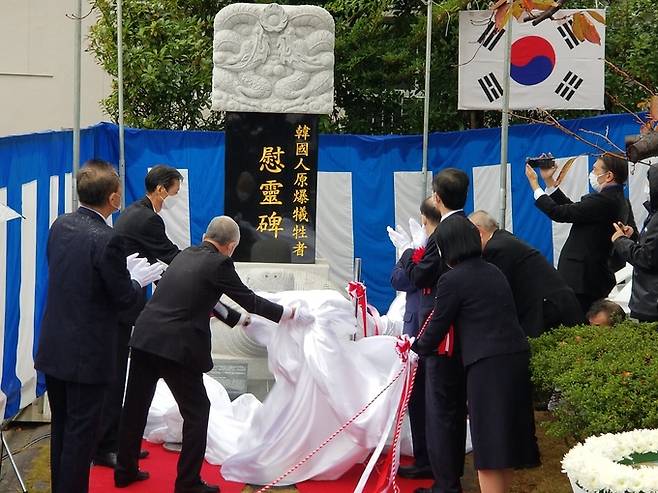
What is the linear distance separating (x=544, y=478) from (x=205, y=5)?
319 inches

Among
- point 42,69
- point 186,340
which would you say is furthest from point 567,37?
point 42,69

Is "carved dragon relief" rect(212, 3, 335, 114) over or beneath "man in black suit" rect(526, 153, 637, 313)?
over

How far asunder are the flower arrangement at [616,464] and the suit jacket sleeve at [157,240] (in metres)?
3.29

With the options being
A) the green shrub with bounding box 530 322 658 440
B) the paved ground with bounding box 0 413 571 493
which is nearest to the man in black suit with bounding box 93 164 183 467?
the paved ground with bounding box 0 413 571 493

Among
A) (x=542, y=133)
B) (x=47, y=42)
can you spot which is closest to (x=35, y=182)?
(x=542, y=133)

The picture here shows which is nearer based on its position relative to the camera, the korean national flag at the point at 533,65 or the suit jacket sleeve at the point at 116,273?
the suit jacket sleeve at the point at 116,273

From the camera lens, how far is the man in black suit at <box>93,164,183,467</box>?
6.17m

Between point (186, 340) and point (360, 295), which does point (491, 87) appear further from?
point (186, 340)

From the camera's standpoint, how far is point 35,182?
7.47 metres

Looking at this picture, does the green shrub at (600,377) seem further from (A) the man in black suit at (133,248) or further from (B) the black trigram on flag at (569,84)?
(B) the black trigram on flag at (569,84)

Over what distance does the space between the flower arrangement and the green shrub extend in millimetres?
335

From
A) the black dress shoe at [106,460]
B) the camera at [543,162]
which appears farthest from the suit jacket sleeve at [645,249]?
the black dress shoe at [106,460]

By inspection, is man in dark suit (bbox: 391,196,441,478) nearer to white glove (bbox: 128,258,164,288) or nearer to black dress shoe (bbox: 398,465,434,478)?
black dress shoe (bbox: 398,465,434,478)

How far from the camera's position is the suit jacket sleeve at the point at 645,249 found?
5.55 meters
